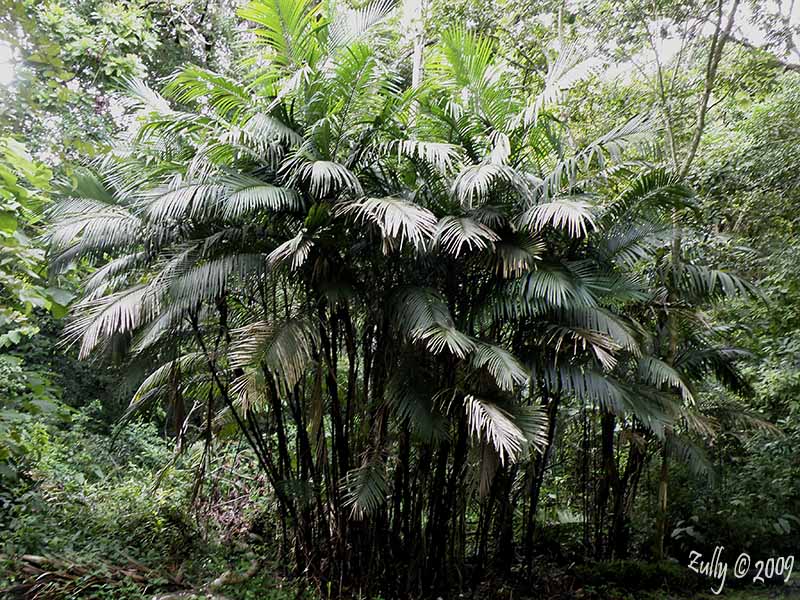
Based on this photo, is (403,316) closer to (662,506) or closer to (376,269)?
(376,269)

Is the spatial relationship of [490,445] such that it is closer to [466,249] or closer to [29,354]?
[466,249]

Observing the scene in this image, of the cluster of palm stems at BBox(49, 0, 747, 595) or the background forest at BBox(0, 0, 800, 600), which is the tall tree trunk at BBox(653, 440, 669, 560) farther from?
the cluster of palm stems at BBox(49, 0, 747, 595)

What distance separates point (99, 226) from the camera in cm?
438

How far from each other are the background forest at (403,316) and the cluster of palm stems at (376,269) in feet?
0.08

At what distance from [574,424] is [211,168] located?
4472 mm

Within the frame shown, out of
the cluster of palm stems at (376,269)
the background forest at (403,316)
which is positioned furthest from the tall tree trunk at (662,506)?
the cluster of palm stems at (376,269)

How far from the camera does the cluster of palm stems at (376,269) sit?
4082 mm

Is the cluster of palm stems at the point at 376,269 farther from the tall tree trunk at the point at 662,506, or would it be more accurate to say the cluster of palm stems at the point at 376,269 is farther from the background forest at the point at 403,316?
the tall tree trunk at the point at 662,506

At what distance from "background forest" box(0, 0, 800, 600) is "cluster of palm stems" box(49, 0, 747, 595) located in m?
0.02

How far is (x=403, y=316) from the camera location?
4184 mm

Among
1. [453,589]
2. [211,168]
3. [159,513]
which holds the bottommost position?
[453,589]

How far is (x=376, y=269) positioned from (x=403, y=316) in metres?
0.57

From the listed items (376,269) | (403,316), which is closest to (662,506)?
(403,316)

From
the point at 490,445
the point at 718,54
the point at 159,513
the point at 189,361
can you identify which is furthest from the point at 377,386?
the point at 718,54
